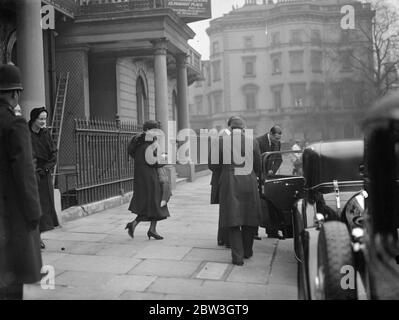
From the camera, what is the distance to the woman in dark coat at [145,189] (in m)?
6.99

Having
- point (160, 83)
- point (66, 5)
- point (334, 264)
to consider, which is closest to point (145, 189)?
point (334, 264)

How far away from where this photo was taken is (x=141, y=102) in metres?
19.5

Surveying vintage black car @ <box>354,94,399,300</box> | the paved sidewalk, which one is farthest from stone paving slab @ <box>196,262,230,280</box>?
vintage black car @ <box>354,94,399,300</box>

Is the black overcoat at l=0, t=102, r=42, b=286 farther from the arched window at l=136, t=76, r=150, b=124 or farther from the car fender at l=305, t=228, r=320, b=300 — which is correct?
the arched window at l=136, t=76, r=150, b=124

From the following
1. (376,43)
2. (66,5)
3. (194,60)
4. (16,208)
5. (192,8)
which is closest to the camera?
(16,208)

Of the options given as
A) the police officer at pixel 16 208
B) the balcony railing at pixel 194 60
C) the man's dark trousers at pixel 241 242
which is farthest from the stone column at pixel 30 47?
the balcony railing at pixel 194 60

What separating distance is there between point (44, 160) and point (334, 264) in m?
4.52

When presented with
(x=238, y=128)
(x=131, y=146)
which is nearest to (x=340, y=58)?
(x=238, y=128)

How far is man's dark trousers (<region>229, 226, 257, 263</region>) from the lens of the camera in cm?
562

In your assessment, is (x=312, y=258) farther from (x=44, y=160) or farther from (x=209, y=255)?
(x=44, y=160)

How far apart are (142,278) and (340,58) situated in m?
4.22

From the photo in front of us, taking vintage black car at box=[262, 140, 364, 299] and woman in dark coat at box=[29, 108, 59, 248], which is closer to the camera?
vintage black car at box=[262, 140, 364, 299]

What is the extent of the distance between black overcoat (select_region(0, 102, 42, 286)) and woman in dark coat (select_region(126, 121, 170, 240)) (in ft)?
11.6
